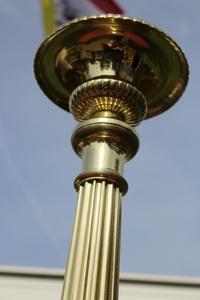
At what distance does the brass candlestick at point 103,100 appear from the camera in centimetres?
235

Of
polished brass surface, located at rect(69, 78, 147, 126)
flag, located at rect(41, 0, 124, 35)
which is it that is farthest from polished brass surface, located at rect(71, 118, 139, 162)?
flag, located at rect(41, 0, 124, 35)

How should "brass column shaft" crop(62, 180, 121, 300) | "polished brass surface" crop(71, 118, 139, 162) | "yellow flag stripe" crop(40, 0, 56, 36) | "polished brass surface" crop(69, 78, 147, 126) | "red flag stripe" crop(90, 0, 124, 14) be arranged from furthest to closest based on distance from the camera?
1. "red flag stripe" crop(90, 0, 124, 14)
2. "yellow flag stripe" crop(40, 0, 56, 36)
3. "polished brass surface" crop(69, 78, 147, 126)
4. "polished brass surface" crop(71, 118, 139, 162)
5. "brass column shaft" crop(62, 180, 121, 300)

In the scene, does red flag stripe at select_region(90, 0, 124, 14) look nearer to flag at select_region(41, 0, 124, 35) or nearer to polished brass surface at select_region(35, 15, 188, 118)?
flag at select_region(41, 0, 124, 35)

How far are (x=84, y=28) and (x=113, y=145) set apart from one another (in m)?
0.71

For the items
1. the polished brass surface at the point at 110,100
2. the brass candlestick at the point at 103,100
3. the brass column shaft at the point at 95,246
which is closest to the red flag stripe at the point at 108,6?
the brass candlestick at the point at 103,100

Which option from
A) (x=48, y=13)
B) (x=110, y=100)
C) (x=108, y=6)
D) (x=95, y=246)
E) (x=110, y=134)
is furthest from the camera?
(x=108, y=6)

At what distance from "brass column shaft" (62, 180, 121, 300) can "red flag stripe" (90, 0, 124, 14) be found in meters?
1.82

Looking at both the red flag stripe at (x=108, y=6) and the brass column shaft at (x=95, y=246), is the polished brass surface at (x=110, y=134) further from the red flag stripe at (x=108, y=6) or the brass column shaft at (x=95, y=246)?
the red flag stripe at (x=108, y=6)

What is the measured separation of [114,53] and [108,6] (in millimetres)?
1081

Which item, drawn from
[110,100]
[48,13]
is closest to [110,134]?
[110,100]

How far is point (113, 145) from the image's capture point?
2.76m

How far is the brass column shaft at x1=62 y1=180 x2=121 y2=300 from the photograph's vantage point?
89.0 inches

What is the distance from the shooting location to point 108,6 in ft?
13.1

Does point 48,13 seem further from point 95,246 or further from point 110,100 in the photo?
point 95,246
